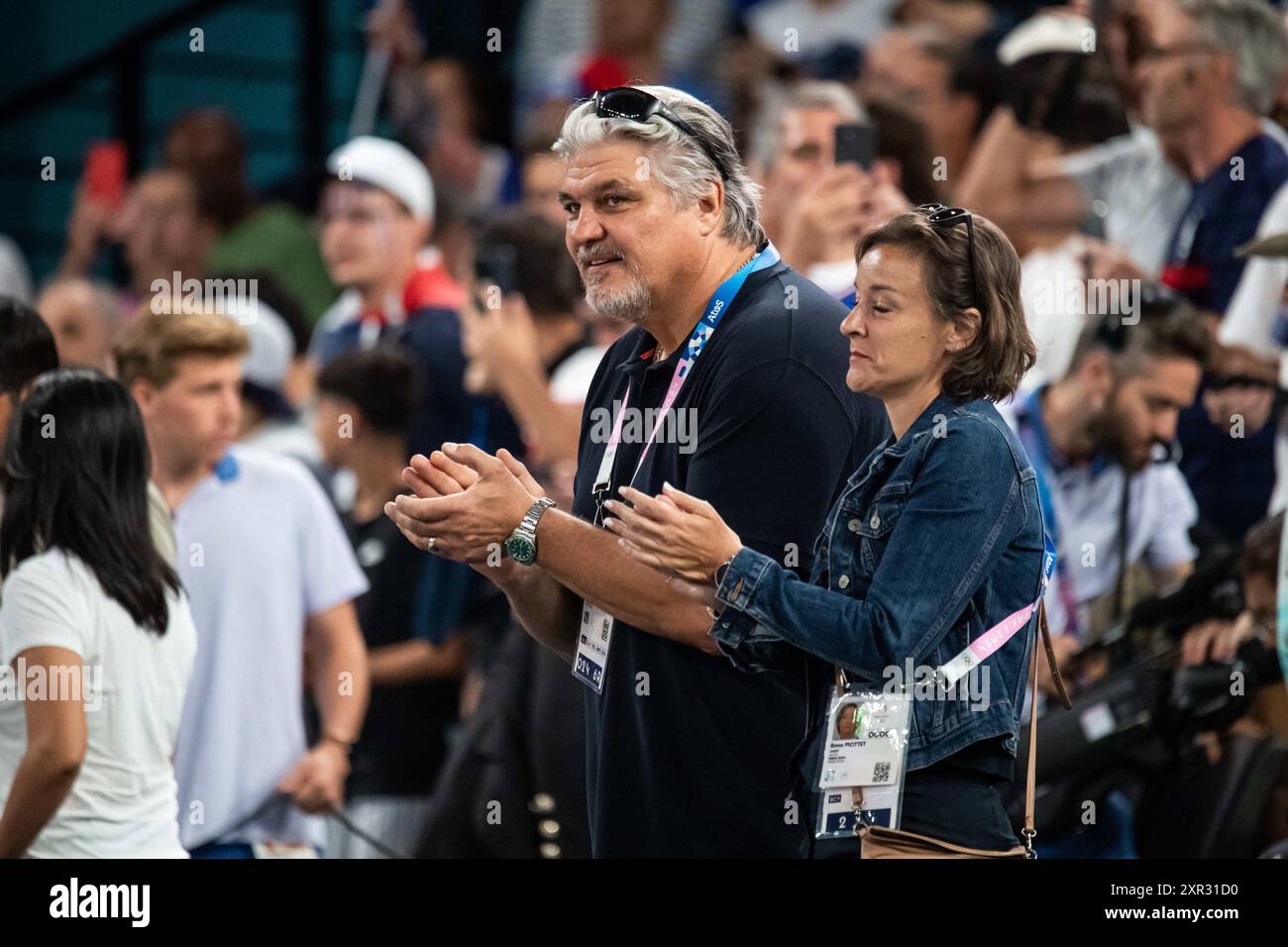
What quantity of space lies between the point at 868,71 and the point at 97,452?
401cm

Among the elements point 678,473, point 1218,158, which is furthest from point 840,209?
Result: point 678,473

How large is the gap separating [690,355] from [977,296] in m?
0.54

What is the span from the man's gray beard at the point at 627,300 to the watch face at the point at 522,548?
0.42 metres

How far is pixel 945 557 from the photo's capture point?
9.02 feet

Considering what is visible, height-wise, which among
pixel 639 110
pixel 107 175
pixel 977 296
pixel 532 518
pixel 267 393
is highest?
pixel 107 175

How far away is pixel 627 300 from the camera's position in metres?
3.23

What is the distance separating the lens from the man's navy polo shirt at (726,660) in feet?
10.0

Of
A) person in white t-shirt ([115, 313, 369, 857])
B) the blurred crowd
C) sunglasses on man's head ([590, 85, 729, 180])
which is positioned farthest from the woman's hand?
person in white t-shirt ([115, 313, 369, 857])

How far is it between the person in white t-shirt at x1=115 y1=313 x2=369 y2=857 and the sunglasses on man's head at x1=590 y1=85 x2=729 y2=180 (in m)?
2.04

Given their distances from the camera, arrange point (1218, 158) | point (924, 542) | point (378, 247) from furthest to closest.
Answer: point (378, 247) < point (1218, 158) < point (924, 542)

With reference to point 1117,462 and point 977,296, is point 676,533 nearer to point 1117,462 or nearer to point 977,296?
point 977,296

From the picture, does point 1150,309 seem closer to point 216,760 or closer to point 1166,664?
point 1166,664

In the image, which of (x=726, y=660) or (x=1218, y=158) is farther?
(x=1218, y=158)
